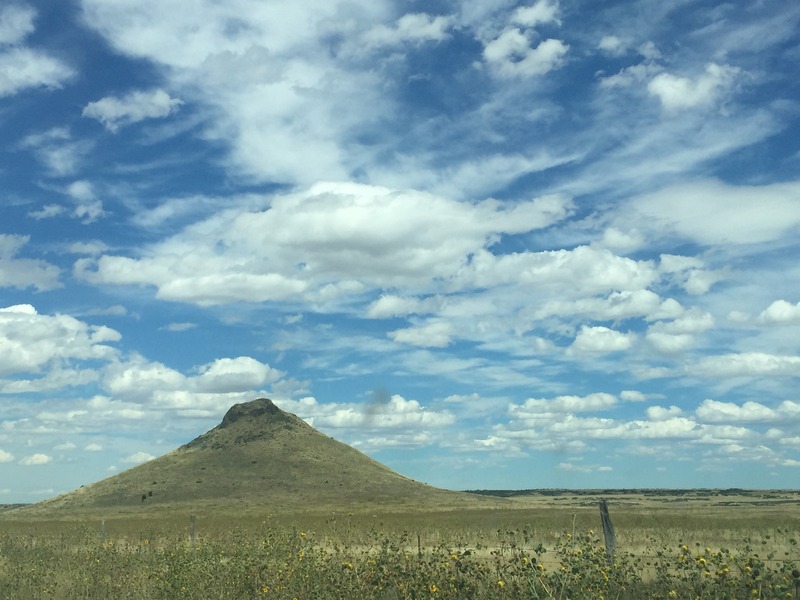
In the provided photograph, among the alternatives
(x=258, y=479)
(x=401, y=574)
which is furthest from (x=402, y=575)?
Answer: (x=258, y=479)

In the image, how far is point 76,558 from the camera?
20094 mm

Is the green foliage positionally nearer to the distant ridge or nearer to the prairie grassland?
the prairie grassland

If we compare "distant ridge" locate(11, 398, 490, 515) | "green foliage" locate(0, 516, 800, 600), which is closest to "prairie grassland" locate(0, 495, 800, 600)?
"green foliage" locate(0, 516, 800, 600)

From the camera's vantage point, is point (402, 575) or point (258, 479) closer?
point (402, 575)

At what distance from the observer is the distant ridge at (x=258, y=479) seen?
11969cm

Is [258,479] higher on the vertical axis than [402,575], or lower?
higher

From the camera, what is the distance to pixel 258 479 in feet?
449

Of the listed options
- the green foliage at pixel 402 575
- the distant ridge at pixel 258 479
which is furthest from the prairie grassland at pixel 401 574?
the distant ridge at pixel 258 479

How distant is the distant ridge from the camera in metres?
120

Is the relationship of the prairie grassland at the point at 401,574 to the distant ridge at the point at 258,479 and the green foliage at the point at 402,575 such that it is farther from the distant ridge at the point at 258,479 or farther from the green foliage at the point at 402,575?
the distant ridge at the point at 258,479

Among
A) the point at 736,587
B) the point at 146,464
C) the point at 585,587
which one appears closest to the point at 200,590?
the point at 585,587

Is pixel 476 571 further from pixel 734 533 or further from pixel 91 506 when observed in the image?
pixel 91 506

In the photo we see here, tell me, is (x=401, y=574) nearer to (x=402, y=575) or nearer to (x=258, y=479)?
(x=402, y=575)

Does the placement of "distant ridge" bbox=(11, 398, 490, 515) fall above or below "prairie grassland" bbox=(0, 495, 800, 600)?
above
